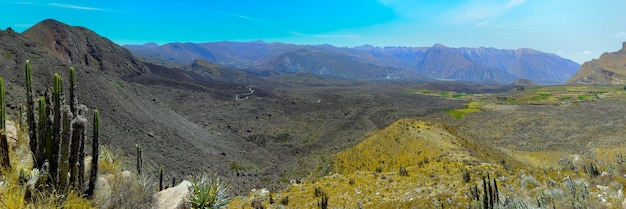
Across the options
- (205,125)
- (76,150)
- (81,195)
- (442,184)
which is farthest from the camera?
(205,125)

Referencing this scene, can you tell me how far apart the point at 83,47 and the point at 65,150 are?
3751 inches

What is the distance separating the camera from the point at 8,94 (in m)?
22.9

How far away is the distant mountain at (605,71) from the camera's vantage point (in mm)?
159663

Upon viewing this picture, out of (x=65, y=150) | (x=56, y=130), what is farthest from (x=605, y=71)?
(x=56, y=130)

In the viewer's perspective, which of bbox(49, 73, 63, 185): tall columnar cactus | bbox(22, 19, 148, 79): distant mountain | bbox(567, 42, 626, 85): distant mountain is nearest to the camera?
bbox(49, 73, 63, 185): tall columnar cactus

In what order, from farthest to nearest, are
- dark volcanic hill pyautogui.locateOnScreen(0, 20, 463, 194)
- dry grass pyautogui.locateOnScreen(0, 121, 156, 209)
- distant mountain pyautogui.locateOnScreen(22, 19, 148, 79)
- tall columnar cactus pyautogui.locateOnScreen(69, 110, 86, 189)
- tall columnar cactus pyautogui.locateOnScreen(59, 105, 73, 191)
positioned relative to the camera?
distant mountain pyautogui.locateOnScreen(22, 19, 148, 79), dark volcanic hill pyautogui.locateOnScreen(0, 20, 463, 194), tall columnar cactus pyautogui.locateOnScreen(69, 110, 86, 189), tall columnar cactus pyautogui.locateOnScreen(59, 105, 73, 191), dry grass pyautogui.locateOnScreen(0, 121, 156, 209)

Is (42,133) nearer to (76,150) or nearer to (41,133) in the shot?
(41,133)

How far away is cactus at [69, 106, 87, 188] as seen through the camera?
7.22 m

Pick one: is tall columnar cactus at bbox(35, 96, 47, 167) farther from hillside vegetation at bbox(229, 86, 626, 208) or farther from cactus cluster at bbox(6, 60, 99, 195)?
hillside vegetation at bbox(229, 86, 626, 208)

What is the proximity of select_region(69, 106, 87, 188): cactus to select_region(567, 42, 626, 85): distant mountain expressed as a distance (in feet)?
650

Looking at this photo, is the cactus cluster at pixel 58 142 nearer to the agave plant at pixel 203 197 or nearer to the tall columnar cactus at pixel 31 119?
the tall columnar cactus at pixel 31 119

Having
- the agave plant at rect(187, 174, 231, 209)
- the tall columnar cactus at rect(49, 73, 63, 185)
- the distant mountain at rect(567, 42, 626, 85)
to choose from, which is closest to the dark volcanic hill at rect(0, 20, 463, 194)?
the tall columnar cactus at rect(49, 73, 63, 185)

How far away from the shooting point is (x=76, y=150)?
24.1ft

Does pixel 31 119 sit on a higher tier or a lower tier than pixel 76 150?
higher
